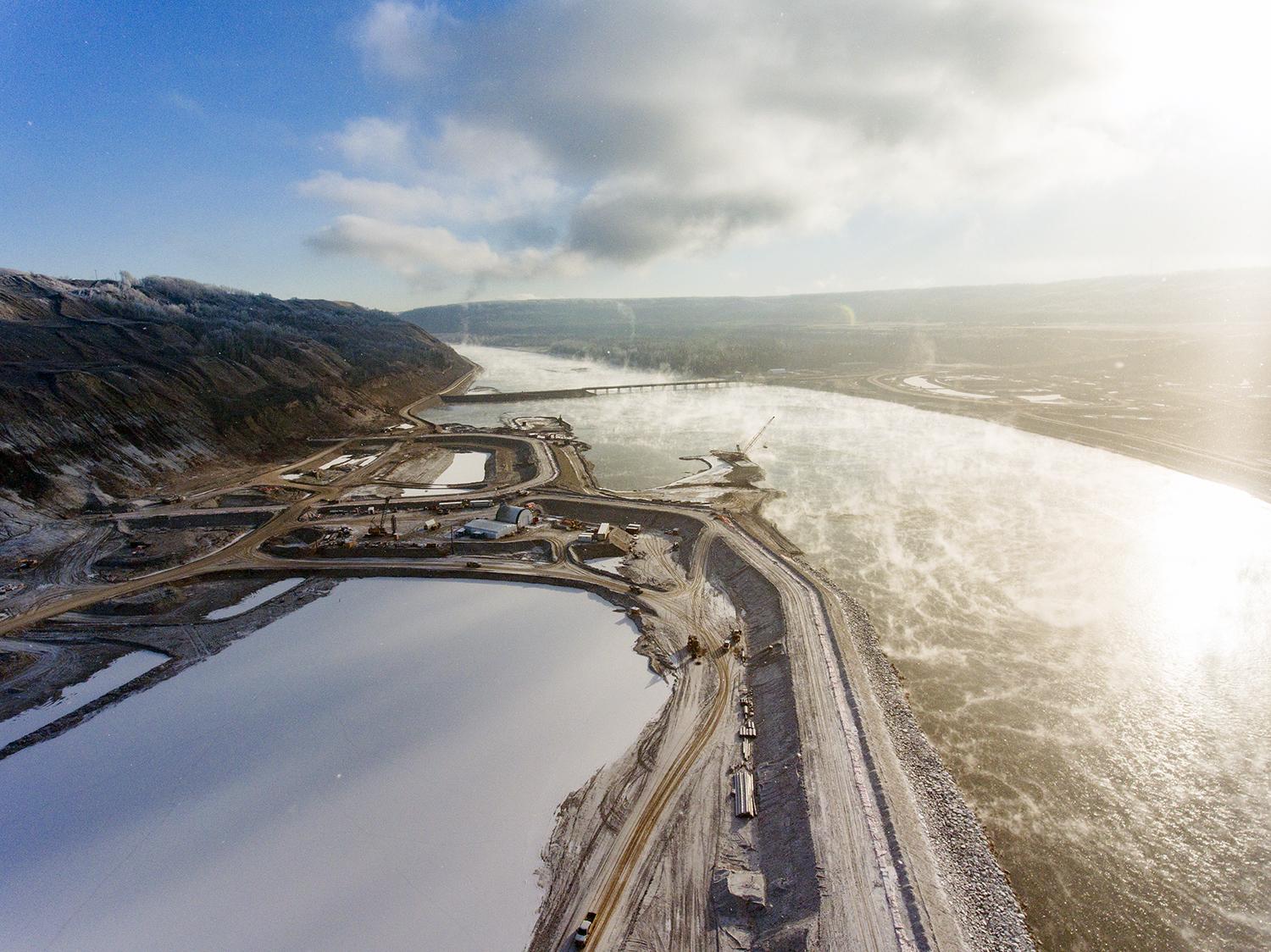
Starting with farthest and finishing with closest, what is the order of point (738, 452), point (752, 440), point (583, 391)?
point (583, 391), point (752, 440), point (738, 452)

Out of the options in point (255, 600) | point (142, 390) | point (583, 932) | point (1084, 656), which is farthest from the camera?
point (142, 390)

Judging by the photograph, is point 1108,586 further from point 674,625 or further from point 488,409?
point 488,409

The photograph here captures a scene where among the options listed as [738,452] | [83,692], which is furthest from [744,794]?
[738,452]

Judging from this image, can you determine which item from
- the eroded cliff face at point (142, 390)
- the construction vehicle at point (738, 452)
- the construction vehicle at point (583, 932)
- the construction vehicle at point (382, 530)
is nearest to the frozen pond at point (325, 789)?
the construction vehicle at point (583, 932)

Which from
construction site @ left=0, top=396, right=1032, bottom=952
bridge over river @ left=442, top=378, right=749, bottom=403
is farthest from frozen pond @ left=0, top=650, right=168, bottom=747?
bridge over river @ left=442, top=378, right=749, bottom=403

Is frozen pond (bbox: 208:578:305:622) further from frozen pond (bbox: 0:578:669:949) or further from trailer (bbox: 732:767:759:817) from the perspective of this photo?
trailer (bbox: 732:767:759:817)

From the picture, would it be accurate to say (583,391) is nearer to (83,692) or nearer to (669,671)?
(669,671)
